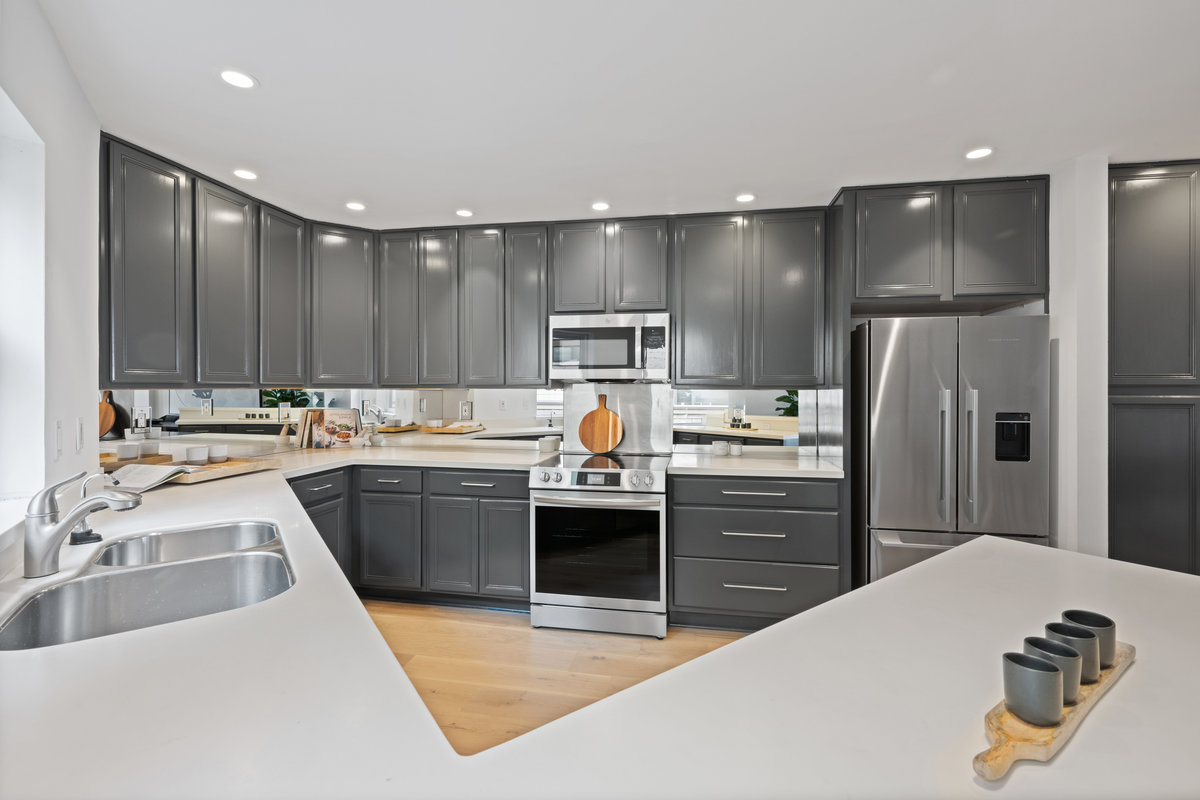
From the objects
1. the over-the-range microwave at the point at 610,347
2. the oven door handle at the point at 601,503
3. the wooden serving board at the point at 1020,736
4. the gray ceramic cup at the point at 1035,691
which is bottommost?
the oven door handle at the point at 601,503

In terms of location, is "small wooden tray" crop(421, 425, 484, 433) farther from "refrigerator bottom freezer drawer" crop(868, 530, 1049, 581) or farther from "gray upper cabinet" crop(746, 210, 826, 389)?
"refrigerator bottom freezer drawer" crop(868, 530, 1049, 581)

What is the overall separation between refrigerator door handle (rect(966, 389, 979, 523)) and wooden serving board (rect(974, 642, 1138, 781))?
6.96 feet

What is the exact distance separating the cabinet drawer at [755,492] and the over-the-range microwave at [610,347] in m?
0.71

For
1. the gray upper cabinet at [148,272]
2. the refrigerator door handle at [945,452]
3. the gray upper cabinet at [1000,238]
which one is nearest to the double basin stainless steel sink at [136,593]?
the gray upper cabinet at [148,272]

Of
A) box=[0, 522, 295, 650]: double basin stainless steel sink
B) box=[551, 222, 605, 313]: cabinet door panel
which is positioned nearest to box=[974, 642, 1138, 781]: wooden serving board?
box=[0, 522, 295, 650]: double basin stainless steel sink

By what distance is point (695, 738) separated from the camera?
67 cm

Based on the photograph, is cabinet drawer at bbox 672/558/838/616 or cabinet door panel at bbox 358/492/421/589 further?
cabinet door panel at bbox 358/492/421/589

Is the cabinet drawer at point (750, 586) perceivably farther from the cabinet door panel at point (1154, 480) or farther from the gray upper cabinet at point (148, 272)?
the gray upper cabinet at point (148, 272)

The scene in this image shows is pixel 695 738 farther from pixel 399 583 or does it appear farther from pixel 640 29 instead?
pixel 399 583

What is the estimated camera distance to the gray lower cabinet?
9.46 feet

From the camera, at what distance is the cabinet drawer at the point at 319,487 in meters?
2.88

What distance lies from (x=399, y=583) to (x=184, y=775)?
290 centimetres

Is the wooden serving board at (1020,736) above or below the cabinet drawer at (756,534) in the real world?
above

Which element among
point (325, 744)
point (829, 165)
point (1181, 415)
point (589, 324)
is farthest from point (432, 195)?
point (1181, 415)
